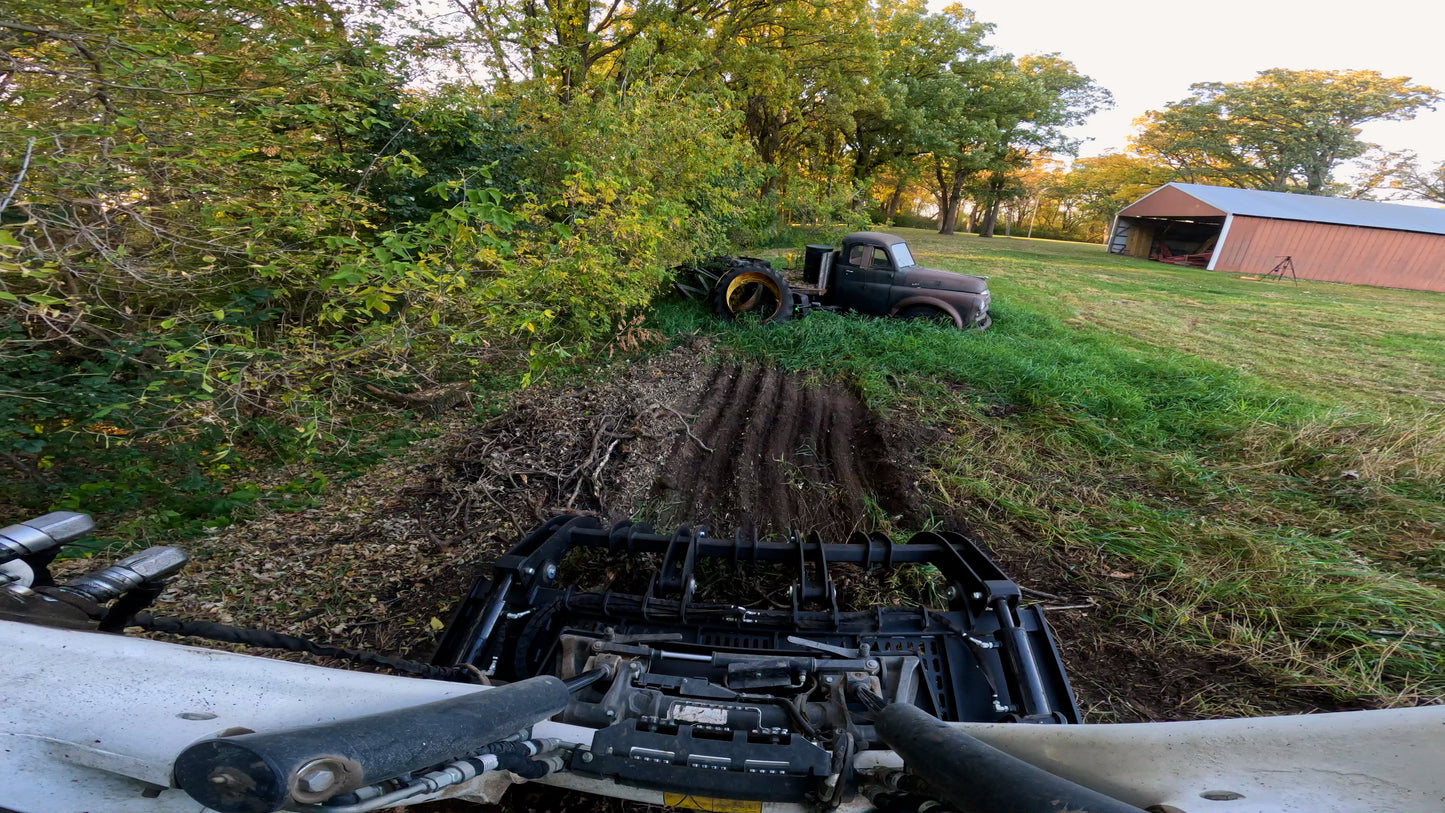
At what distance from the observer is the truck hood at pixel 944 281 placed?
28.8 ft

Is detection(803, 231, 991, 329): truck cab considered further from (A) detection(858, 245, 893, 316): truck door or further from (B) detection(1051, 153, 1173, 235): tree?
(B) detection(1051, 153, 1173, 235): tree

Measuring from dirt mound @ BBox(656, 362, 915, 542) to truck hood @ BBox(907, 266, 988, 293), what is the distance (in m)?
3.53

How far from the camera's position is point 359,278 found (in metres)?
3.24

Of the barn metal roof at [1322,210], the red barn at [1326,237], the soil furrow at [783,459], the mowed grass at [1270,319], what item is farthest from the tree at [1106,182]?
the soil furrow at [783,459]

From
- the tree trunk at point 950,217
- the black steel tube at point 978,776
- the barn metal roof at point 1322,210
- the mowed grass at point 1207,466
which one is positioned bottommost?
the mowed grass at point 1207,466

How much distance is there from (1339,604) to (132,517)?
23.6 ft

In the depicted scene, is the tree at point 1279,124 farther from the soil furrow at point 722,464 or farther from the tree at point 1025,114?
the soil furrow at point 722,464

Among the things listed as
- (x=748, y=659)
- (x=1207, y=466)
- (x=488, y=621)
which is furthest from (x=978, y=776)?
(x=1207, y=466)

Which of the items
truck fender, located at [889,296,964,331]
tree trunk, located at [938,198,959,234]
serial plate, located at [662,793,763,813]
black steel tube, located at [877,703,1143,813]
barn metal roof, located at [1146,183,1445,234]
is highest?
barn metal roof, located at [1146,183,1445,234]

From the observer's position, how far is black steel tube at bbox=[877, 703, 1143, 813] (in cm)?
84

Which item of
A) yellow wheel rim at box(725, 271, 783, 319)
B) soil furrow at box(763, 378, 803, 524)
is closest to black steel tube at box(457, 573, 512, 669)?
soil furrow at box(763, 378, 803, 524)

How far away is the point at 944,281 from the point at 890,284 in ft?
2.59

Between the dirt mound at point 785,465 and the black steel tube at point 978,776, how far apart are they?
2762mm

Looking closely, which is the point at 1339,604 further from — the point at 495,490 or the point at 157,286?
the point at 157,286
